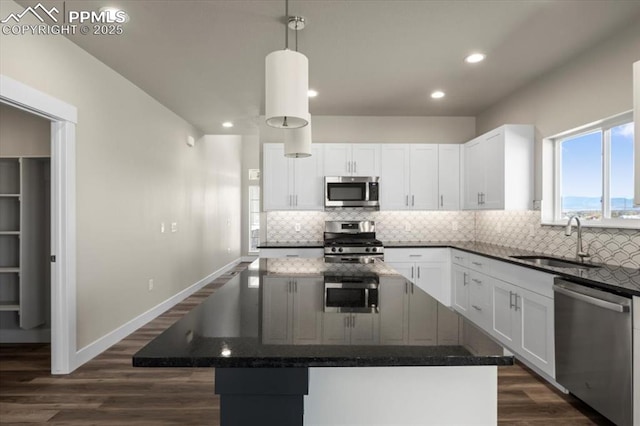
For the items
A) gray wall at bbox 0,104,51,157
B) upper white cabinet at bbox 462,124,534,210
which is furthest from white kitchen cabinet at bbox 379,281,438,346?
gray wall at bbox 0,104,51,157

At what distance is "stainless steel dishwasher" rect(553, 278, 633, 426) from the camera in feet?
6.61

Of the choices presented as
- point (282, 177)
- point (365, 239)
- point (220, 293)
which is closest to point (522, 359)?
point (365, 239)

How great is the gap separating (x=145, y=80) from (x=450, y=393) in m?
4.11

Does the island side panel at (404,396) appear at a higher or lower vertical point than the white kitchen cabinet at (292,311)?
lower

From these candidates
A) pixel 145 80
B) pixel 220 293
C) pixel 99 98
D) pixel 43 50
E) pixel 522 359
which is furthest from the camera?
pixel 145 80

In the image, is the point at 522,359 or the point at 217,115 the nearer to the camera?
the point at 522,359

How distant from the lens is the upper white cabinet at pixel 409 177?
4910mm

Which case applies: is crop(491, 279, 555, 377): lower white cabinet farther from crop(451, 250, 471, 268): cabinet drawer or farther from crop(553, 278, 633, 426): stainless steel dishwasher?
crop(451, 250, 471, 268): cabinet drawer

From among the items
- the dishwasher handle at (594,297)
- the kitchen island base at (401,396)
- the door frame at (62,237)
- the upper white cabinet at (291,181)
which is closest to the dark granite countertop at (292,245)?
the upper white cabinet at (291,181)

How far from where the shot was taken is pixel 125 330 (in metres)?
3.84

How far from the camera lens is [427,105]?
15.6 feet

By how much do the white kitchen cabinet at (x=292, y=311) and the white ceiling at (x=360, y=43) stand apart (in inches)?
73.1

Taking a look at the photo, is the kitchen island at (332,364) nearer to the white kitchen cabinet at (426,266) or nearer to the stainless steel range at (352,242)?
the stainless steel range at (352,242)

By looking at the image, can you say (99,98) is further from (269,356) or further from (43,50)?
(269,356)
